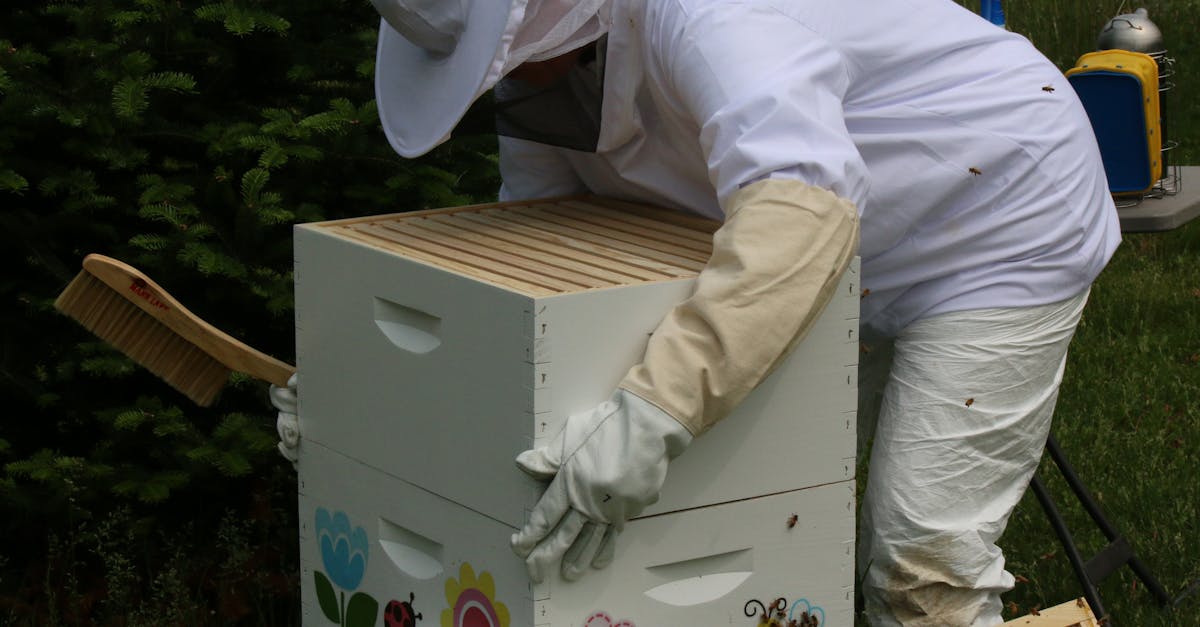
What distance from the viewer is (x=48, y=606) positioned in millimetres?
2951

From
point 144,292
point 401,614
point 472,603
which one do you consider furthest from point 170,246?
point 472,603

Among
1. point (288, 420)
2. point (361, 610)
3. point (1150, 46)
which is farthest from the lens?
point (1150, 46)

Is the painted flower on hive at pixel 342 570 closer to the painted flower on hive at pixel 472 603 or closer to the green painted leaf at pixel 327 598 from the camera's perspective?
the green painted leaf at pixel 327 598

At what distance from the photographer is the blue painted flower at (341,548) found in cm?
222

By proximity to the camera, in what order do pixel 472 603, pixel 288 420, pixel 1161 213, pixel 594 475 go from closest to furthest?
1. pixel 594 475
2. pixel 472 603
3. pixel 288 420
4. pixel 1161 213

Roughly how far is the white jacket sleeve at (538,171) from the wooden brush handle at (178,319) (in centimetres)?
55

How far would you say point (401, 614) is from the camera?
2145mm

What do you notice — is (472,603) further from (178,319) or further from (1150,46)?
(1150,46)

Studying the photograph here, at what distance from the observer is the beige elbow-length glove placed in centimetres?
176

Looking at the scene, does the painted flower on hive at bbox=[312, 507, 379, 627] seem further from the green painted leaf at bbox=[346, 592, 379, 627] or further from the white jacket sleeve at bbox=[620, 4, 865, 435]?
the white jacket sleeve at bbox=[620, 4, 865, 435]

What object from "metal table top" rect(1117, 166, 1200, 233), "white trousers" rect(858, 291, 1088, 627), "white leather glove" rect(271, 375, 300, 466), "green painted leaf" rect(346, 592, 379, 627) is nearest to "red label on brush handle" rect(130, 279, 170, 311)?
"white leather glove" rect(271, 375, 300, 466)

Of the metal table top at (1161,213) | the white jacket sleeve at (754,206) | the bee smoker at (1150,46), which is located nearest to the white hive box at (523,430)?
the white jacket sleeve at (754,206)

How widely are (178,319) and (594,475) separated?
2.97 ft

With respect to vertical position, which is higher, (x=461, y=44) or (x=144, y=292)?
(x=461, y=44)
